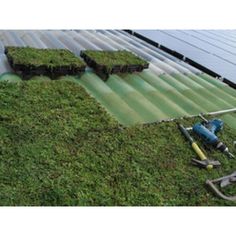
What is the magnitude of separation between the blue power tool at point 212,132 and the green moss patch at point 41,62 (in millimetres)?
4717

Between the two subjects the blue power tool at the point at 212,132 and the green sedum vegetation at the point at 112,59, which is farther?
the green sedum vegetation at the point at 112,59

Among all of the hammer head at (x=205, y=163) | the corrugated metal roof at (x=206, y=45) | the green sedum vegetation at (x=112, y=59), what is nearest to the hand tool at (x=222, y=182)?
the hammer head at (x=205, y=163)

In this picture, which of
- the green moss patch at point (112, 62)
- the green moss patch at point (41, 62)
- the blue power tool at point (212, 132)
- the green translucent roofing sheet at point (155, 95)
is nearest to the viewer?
the blue power tool at point (212, 132)

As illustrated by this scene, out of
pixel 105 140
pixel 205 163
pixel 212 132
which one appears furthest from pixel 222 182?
pixel 105 140

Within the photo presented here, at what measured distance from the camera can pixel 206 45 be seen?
55.0 ft

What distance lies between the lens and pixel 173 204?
6848mm

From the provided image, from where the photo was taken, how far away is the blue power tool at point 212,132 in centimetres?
871

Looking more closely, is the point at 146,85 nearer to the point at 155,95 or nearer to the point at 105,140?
the point at 155,95

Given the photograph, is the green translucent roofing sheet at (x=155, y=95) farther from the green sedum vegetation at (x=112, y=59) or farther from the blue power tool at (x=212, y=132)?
the blue power tool at (x=212, y=132)

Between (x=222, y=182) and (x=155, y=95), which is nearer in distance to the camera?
(x=222, y=182)

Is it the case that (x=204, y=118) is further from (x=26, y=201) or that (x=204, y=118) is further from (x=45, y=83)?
(x=26, y=201)

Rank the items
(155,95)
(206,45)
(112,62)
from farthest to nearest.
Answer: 1. (206,45)
2. (112,62)
3. (155,95)

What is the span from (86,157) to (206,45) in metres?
11.2

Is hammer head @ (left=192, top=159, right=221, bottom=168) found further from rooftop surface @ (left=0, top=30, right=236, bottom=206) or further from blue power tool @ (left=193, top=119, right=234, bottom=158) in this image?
blue power tool @ (left=193, top=119, right=234, bottom=158)
